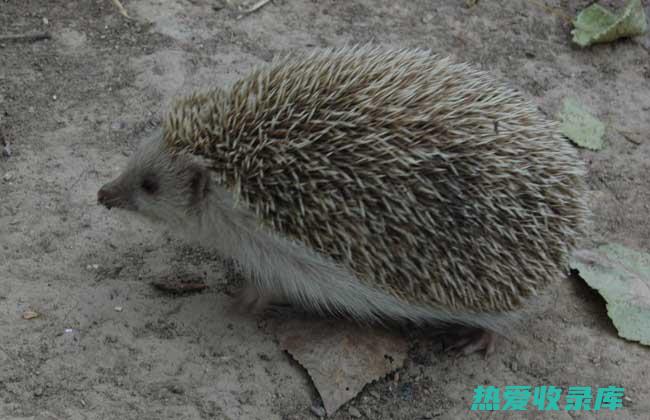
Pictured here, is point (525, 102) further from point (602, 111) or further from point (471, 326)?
point (602, 111)

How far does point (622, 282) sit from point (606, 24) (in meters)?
3.43

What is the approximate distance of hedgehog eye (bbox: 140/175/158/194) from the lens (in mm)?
5062

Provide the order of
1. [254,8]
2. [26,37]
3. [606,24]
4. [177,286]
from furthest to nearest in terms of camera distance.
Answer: [606,24] < [254,8] < [26,37] < [177,286]

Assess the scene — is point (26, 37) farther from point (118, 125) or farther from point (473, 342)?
point (473, 342)

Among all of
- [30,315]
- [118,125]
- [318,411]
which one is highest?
[318,411]

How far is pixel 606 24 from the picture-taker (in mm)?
8117

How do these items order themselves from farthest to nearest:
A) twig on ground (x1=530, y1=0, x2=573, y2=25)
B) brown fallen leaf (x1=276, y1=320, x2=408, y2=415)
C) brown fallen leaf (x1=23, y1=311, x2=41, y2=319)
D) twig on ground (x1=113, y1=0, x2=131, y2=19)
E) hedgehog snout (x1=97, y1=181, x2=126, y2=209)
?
twig on ground (x1=530, y1=0, x2=573, y2=25) → twig on ground (x1=113, y1=0, x2=131, y2=19) → hedgehog snout (x1=97, y1=181, x2=126, y2=209) → brown fallen leaf (x1=23, y1=311, x2=41, y2=319) → brown fallen leaf (x1=276, y1=320, x2=408, y2=415)

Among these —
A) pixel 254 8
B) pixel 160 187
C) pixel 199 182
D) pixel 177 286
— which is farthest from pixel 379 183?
pixel 254 8

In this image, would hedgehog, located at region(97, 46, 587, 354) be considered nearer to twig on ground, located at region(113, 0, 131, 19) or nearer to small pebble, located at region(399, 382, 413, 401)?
small pebble, located at region(399, 382, 413, 401)

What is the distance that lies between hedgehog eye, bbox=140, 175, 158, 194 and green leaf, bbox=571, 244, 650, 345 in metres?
2.95

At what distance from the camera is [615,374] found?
16.9 ft

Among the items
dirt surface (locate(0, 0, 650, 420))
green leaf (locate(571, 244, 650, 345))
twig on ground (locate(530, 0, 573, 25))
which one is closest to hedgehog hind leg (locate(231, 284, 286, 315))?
dirt surface (locate(0, 0, 650, 420))

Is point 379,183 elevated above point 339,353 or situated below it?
above

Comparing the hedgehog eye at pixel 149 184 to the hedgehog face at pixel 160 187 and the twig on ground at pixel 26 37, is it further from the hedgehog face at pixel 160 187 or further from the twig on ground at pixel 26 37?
the twig on ground at pixel 26 37
